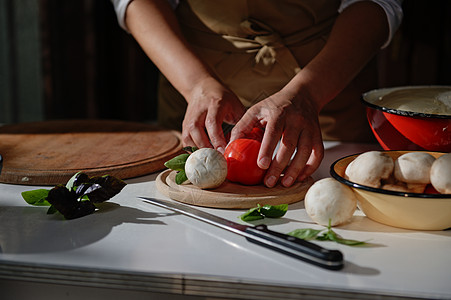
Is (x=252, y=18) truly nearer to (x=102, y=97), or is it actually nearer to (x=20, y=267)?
(x=20, y=267)

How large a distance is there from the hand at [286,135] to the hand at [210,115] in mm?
55

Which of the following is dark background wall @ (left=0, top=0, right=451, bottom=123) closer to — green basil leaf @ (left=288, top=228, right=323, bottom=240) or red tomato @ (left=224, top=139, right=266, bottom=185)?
red tomato @ (left=224, top=139, right=266, bottom=185)

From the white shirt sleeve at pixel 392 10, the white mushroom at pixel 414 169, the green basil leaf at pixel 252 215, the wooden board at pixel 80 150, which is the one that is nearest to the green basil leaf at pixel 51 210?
the wooden board at pixel 80 150

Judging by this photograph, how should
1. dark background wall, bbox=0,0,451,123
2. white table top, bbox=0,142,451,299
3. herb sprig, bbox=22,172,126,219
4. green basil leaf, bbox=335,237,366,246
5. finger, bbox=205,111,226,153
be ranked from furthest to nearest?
dark background wall, bbox=0,0,451,123, finger, bbox=205,111,226,153, herb sprig, bbox=22,172,126,219, green basil leaf, bbox=335,237,366,246, white table top, bbox=0,142,451,299

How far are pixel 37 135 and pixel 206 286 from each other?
3.14 feet

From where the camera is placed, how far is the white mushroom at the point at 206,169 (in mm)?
1014

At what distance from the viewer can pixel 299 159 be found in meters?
1.11

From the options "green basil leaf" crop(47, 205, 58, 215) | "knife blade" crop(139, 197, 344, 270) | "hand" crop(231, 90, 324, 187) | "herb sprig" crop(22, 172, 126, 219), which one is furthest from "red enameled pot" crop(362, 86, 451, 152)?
"green basil leaf" crop(47, 205, 58, 215)

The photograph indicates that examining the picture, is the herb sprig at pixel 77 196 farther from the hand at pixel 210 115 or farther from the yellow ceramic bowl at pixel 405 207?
the yellow ceramic bowl at pixel 405 207

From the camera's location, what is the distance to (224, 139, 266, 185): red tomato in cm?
106

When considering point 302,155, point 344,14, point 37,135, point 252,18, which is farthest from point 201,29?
point 302,155

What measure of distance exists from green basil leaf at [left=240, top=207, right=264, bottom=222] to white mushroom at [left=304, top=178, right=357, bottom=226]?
10 cm

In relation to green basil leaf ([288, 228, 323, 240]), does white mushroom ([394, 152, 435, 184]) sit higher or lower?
higher

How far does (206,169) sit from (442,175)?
42 cm
